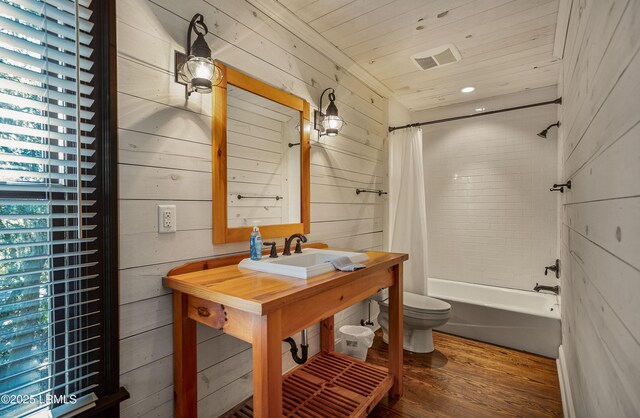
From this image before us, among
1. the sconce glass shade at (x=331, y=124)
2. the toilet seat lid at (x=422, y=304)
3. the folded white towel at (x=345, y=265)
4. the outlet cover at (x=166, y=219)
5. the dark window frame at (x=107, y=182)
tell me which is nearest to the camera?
the dark window frame at (x=107, y=182)

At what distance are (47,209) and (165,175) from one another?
1.36 feet

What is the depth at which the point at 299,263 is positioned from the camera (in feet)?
5.67

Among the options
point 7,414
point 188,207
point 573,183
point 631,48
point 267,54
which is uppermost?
point 267,54

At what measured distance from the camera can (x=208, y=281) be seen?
1.24 meters

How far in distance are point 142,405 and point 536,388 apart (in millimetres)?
2300

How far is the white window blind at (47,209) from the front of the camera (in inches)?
36.9

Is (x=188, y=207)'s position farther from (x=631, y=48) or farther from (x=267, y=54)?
(x=631, y=48)

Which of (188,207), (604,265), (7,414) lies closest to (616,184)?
(604,265)

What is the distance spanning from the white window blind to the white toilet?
2.00m

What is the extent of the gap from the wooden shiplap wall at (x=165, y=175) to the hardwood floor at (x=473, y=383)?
3.53 ft

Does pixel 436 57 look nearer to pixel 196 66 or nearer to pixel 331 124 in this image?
pixel 331 124

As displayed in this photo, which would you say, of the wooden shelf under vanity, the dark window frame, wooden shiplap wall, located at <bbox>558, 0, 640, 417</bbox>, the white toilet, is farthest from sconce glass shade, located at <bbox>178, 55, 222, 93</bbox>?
the white toilet

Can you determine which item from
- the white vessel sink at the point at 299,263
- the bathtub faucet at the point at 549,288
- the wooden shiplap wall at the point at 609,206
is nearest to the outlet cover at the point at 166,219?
the white vessel sink at the point at 299,263

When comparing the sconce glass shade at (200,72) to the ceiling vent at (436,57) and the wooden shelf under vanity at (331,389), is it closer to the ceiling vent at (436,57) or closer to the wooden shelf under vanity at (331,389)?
the wooden shelf under vanity at (331,389)
